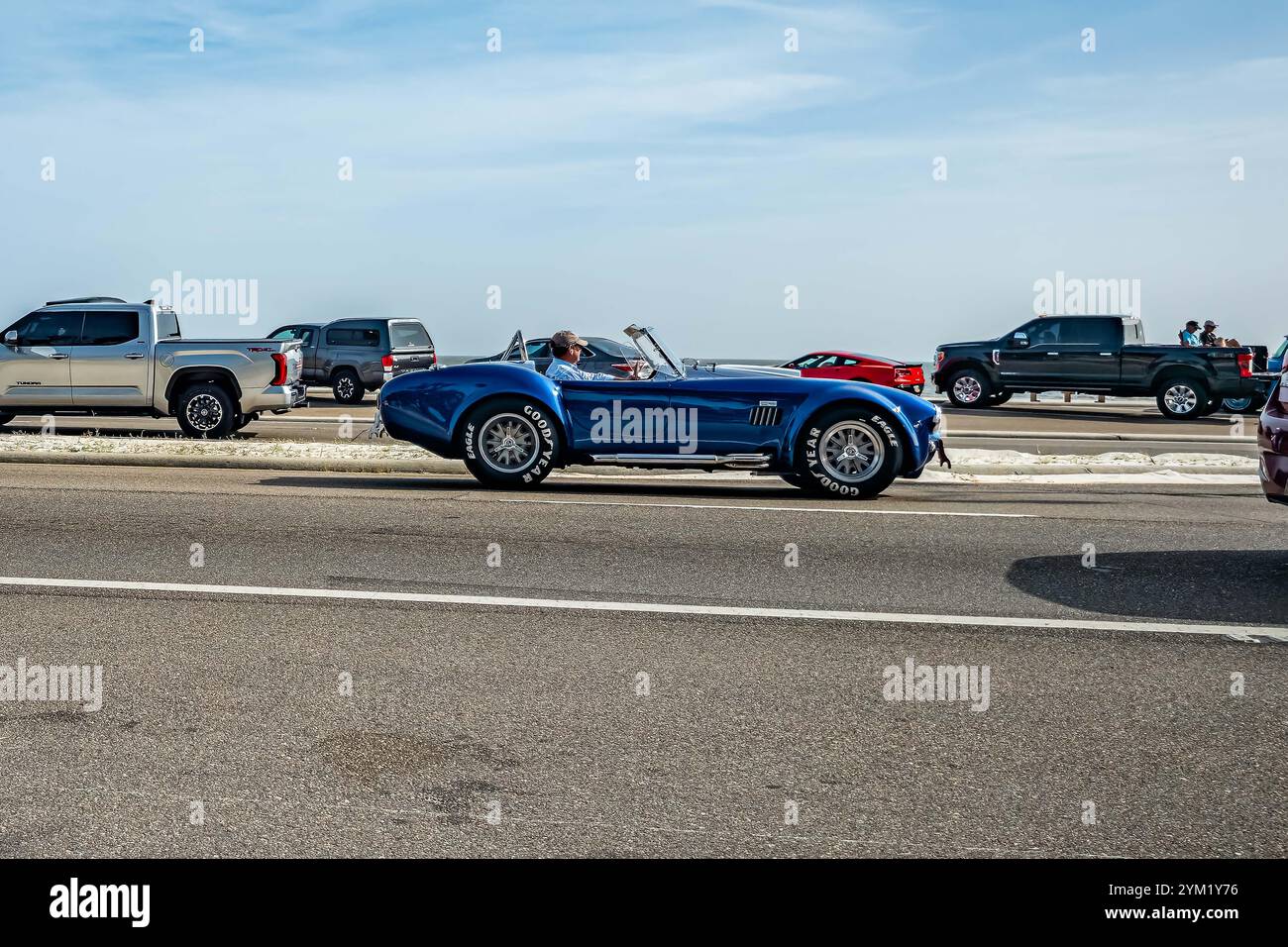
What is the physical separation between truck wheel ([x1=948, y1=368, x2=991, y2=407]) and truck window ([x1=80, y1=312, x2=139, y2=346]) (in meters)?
17.5

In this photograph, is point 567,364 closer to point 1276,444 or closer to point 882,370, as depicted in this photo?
point 1276,444

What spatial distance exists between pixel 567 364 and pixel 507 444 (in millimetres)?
1037

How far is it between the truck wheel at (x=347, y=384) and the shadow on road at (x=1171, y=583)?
903 inches

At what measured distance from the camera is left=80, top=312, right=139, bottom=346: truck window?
18.7 m

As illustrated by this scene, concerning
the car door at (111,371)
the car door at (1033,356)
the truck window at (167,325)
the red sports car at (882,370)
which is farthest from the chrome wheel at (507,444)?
the car door at (1033,356)

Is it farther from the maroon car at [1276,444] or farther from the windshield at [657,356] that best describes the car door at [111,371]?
the maroon car at [1276,444]

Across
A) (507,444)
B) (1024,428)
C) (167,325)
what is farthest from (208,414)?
(1024,428)

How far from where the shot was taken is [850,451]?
11.8 meters

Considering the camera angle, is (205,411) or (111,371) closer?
(205,411)
